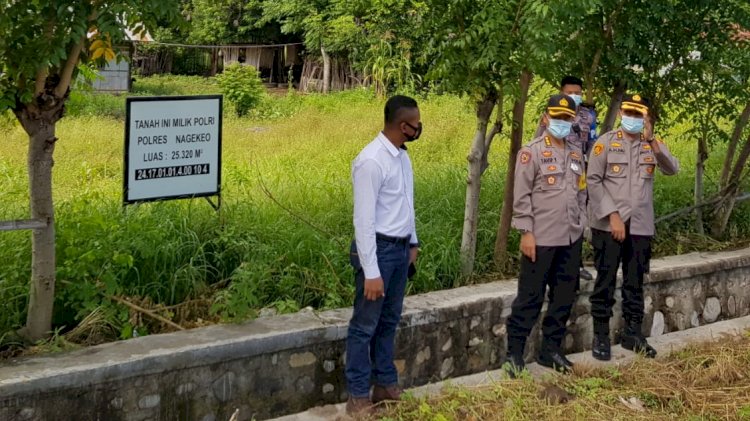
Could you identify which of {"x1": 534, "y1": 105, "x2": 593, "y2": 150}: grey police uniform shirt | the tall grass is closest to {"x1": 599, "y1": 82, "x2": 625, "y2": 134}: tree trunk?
the tall grass

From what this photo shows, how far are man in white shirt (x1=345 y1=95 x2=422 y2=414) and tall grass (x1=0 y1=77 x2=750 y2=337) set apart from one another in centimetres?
68

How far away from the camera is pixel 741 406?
4797 millimetres

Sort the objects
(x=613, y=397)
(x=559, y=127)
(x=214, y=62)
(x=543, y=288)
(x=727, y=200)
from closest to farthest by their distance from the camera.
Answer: (x=613, y=397), (x=559, y=127), (x=543, y=288), (x=727, y=200), (x=214, y=62)

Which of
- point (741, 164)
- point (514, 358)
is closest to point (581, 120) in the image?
point (514, 358)

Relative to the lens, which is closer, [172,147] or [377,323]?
[377,323]

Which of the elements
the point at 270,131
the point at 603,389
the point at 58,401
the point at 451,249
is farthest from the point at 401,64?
the point at 58,401

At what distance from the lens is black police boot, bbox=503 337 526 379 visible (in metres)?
5.20

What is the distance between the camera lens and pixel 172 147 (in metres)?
5.61

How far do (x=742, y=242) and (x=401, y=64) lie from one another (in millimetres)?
8661

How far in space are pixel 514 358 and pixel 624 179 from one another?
1.31 m

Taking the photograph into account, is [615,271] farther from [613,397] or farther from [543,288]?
[613,397]

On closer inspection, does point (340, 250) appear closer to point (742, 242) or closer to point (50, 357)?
point (50, 357)

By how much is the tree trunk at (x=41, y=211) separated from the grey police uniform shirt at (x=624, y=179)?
3196 millimetres

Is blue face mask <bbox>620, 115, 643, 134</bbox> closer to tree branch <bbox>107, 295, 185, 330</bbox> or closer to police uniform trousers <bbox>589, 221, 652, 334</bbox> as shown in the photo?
police uniform trousers <bbox>589, 221, 652, 334</bbox>
